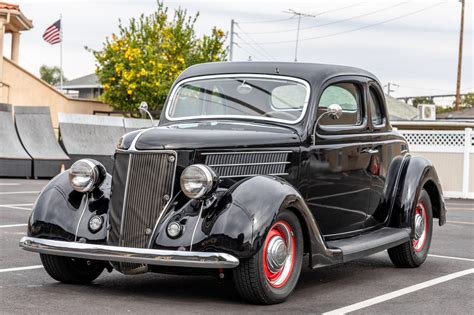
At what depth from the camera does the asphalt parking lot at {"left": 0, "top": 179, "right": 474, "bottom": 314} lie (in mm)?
6473

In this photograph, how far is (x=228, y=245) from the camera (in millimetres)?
6434

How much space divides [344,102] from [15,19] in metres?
30.1

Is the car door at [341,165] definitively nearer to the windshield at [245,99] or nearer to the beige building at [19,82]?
the windshield at [245,99]

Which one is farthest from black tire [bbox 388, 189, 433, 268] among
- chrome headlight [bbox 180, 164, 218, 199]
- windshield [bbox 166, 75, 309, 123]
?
chrome headlight [bbox 180, 164, 218, 199]

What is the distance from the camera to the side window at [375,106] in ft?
30.6

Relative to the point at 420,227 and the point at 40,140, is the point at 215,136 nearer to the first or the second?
the point at 420,227

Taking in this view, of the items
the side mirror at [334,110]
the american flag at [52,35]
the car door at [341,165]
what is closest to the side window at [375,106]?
the car door at [341,165]

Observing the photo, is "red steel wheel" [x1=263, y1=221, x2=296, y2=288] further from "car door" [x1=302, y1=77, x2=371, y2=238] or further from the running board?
"car door" [x1=302, y1=77, x2=371, y2=238]

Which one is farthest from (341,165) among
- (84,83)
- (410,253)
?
(84,83)

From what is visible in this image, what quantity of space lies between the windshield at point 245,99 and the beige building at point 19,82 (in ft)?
90.8

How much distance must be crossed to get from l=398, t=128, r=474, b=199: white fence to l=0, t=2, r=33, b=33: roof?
59.7 feet

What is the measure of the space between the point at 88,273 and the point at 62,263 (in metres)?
0.29

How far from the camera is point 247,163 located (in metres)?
7.29

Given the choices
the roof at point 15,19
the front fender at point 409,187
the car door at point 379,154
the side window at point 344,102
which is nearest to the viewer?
the side window at point 344,102
